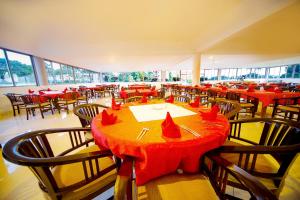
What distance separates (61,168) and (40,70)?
822 centimetres

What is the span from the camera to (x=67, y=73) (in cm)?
973

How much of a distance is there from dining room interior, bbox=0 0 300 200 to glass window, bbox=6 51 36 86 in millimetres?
49

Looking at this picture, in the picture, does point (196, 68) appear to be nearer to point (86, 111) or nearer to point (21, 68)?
point (86, 111)

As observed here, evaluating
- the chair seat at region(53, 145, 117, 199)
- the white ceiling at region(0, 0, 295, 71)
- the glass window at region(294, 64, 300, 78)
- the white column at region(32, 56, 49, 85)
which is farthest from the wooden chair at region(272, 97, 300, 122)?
the glass window at region(294, 64, 300, 78)

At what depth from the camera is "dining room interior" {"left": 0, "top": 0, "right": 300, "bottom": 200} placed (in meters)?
0.78

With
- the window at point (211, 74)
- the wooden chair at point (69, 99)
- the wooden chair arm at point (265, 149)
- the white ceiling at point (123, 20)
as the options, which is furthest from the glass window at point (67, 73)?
the window at point (211, 74)

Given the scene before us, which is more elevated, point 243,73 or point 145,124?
point 243,73

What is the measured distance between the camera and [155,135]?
2.84ft

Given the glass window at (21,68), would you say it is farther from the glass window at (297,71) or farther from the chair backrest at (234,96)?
the glass window at (297,71)

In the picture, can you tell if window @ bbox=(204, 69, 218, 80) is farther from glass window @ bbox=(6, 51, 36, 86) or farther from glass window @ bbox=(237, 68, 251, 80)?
glass window @ bbox=(6, 51, 36, 86)

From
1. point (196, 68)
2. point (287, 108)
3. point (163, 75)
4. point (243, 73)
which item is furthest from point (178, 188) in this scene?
point (243, 73)

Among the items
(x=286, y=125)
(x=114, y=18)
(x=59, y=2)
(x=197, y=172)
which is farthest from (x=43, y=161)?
(x=114, y=18)

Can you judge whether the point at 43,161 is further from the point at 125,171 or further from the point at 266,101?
the point at 266,101

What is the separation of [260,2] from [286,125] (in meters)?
3.22
